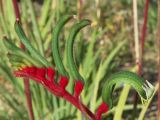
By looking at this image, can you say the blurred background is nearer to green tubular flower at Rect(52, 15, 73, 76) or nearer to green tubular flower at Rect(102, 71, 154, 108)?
green tubular flower at Rect(52, 15, 73, 76)

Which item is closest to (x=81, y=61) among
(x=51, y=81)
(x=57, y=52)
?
(x=57, y=52)

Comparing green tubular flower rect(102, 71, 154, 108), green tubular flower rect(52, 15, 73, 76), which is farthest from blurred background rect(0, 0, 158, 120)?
green tubular flower rect(102, 71, 154, 108)

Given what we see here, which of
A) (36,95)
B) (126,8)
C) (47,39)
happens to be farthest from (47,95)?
(126,8)

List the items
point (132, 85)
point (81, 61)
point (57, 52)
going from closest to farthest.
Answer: point (132, 85), point (57, 52), point (81, 61)

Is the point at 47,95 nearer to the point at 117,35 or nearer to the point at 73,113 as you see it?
the point at 73,113

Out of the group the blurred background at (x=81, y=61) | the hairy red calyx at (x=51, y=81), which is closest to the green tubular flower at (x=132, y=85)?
the hairy red calyx at (x=51, y=81)

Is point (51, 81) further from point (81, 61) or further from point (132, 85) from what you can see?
point (81, 61)
